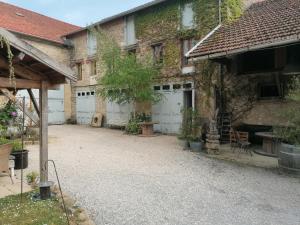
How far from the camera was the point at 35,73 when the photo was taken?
17.3 feet

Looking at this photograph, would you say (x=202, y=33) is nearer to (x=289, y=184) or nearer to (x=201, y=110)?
(x=201, y=110)

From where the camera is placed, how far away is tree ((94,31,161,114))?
46.5 ft

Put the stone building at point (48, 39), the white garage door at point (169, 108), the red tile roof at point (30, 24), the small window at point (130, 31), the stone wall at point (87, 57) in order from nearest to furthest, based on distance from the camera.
A: 1. the white garage door at point (169, 108)
2. the small window at point (130, 31)
3. the stone wall at point (87, 57)
4. the red tile roof at point (30, 24)
5. the stone building at point (48, 39)

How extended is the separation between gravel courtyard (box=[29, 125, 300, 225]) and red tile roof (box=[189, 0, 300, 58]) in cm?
359

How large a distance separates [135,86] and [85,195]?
9.07m

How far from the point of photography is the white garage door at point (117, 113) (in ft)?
55.8

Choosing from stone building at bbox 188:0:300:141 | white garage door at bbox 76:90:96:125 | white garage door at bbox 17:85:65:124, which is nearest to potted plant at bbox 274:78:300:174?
stone building at bbox 188:0:300:141

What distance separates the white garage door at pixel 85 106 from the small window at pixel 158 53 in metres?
5.73

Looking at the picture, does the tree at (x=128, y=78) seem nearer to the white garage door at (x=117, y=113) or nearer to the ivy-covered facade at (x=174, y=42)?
the ivy-covered facade at (x=174, y=42)

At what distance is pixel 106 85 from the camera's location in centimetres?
1530

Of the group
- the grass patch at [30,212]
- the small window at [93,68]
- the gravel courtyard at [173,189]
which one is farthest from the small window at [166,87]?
the grass patch at [30,212]

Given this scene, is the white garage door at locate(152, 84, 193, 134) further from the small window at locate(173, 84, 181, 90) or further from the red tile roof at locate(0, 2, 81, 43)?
the red tile roof at locate(0, 2, 81, 43)

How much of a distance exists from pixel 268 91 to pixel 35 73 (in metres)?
8.57

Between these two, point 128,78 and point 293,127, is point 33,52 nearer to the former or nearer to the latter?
point 293,127
